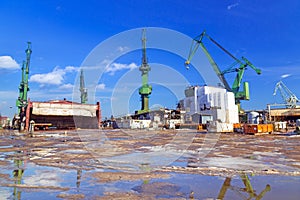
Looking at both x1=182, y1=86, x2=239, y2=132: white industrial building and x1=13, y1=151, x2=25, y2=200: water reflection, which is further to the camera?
x1=182, y1=86, x2=239, y2=132: white industrial building

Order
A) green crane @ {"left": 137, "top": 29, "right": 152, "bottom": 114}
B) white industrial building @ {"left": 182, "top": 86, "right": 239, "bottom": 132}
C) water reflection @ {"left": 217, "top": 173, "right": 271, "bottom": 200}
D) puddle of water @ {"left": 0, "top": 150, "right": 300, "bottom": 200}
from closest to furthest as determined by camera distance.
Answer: water reflection @ {"left": 217, "top": 173, "right": 271, "bottom": 200} → puddle of water @ {"left": 0, "top": 150, "right": 300, "bottom": 200} → white industrial building @ {"left": 182, "top": 86, "right": 239, "bottom": 132} → green crane @ {"left": 137, "top": 29, "right": 152, "bottom": 114}

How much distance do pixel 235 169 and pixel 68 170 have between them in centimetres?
553

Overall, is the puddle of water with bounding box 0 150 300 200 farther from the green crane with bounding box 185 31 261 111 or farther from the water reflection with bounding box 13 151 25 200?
the green crane with bounding box 185 31 261 111

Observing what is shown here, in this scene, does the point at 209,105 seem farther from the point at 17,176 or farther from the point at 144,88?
the point at 17,176

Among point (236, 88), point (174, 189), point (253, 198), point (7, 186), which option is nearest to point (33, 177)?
point (7, 186)

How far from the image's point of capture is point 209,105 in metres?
65.2

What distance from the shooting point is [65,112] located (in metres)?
46.5

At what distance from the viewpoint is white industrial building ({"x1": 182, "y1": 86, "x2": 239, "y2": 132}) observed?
198 feet

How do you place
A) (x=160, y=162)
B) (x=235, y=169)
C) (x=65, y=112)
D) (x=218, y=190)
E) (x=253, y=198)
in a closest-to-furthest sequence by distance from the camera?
(x=253, y=198)
(x=218, y=190)
(x=235, y=169)
(x=160, y=162)
(x=65, y=112)

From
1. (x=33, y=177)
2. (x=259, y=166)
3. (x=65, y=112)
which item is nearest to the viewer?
(x=33, y=177)

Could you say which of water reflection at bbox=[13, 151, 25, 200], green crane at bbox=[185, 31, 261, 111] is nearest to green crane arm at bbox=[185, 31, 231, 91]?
green crane at bbox=[185, 31, 261, 111]

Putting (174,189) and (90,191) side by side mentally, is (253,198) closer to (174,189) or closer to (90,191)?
(174,189)

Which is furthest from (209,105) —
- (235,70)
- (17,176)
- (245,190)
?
(17,176)

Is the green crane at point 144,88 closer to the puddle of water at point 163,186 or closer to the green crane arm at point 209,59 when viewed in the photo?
the green crane arm at point 209,59
